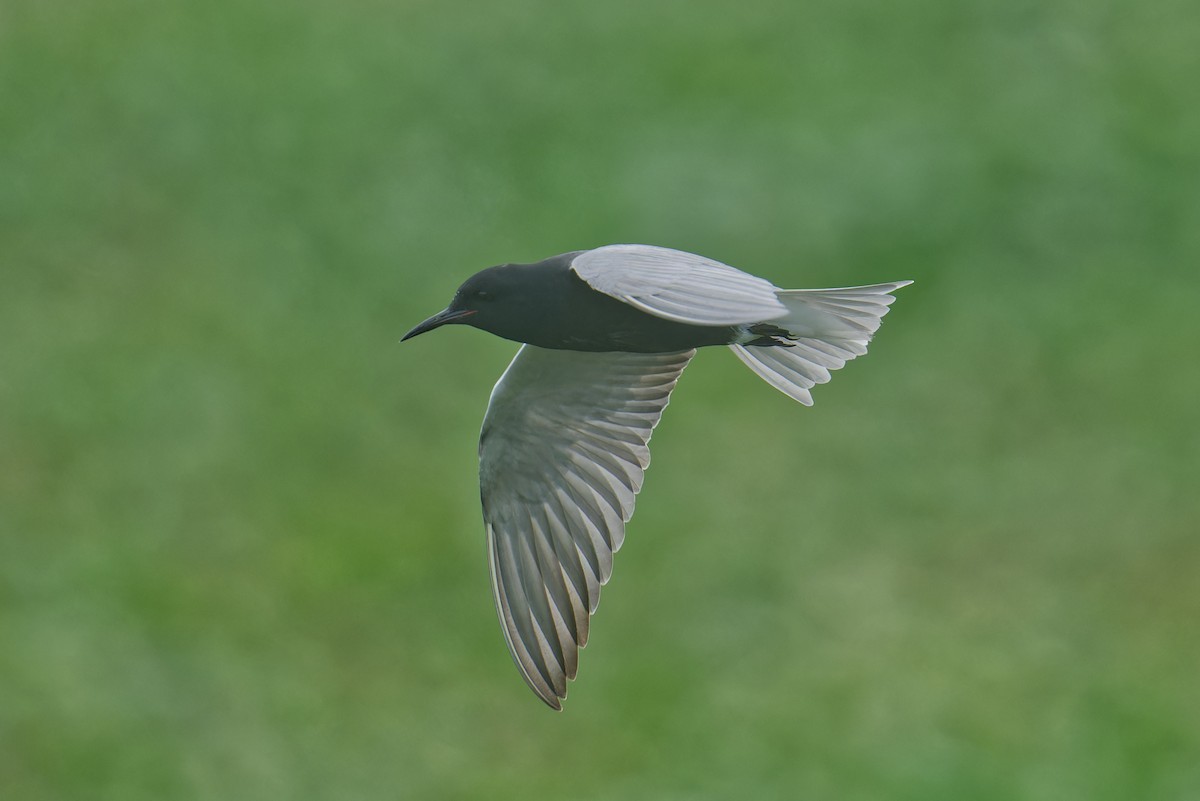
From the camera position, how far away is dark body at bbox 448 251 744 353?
7422mm

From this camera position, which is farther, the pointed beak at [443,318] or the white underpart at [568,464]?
the white underpart at [568,464]

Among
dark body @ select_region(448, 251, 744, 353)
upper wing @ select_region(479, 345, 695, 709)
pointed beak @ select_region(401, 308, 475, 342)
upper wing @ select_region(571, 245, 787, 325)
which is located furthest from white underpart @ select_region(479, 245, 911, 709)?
upper wing @ select_region(571, 245, 787, 325)

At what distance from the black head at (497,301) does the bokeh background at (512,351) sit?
607 cm

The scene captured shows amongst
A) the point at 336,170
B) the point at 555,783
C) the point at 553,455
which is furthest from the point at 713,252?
the point at 553,455

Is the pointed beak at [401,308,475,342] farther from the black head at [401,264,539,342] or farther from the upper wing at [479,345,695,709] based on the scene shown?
the upper wing at [479,345,695,709]

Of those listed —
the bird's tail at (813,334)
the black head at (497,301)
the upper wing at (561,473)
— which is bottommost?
the upper wing at (561,473)

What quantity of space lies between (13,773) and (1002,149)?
11.0 m

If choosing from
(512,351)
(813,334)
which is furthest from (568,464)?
(512,351)

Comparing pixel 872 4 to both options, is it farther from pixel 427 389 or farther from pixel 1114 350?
pixel 427 389

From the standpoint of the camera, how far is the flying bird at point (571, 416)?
7.51 metres

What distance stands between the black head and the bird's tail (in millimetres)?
902

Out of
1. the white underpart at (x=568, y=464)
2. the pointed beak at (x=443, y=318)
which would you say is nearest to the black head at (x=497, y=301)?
the pointed beak at (x=443, y=318)

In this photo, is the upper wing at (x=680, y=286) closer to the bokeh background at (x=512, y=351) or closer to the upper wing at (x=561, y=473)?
the upper wing at (x=561, y=473)

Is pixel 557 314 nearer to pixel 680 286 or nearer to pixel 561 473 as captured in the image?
pixel 680 286
